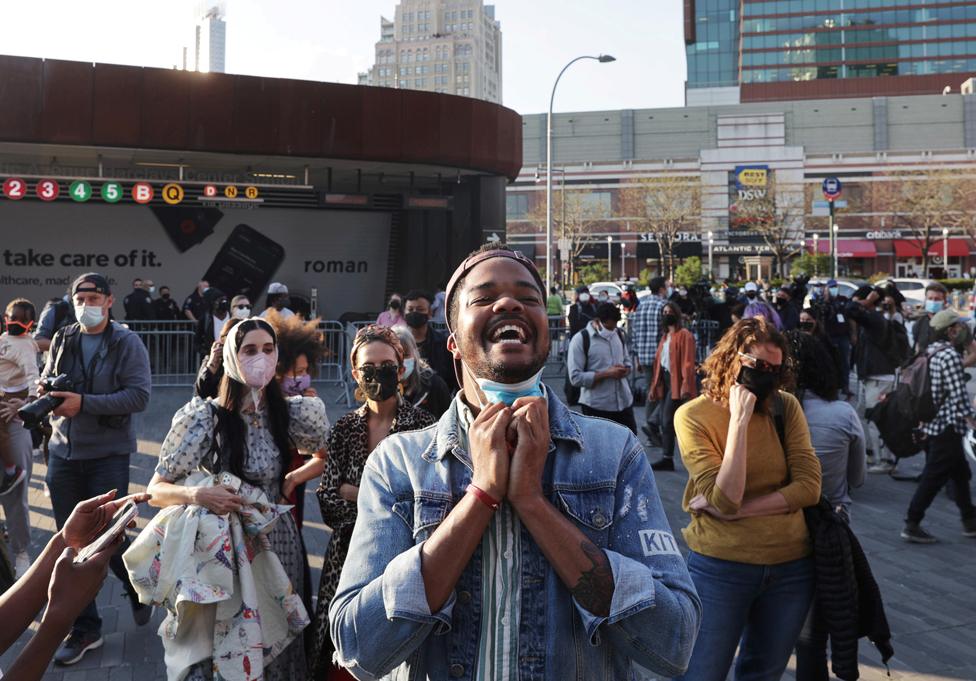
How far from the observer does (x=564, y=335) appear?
1953 cm

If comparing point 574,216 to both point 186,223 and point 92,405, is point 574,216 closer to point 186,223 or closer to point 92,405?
point 186,223

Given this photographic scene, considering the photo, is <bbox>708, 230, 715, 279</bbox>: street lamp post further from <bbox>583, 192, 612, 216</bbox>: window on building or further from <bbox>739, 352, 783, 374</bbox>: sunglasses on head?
<bbox>739, 352, 783, 374</bbox>: sunglasses on head

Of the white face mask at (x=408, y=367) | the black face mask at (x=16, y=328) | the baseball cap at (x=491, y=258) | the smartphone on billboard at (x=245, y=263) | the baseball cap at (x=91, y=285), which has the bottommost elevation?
the white face mask at (x=408, y=367)

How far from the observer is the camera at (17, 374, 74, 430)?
15.4 ft

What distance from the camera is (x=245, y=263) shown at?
2319 centimetres

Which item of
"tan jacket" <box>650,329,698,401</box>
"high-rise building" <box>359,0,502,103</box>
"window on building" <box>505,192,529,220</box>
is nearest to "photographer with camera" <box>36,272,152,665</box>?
"tan jacket" <box>650,329,698,401</box>

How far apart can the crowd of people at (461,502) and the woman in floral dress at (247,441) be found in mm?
12

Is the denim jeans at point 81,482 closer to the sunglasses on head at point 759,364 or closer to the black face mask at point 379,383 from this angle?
the black face mask at point 379,383

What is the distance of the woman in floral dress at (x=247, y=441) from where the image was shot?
12.6 ft

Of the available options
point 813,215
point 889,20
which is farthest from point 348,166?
point 889,20

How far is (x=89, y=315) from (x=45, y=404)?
0.73m

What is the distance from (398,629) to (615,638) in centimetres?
45

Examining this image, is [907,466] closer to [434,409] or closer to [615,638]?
[434,409]

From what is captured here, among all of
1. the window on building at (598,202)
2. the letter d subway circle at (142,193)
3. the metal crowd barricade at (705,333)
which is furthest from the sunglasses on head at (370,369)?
the window on building at (598,202)
